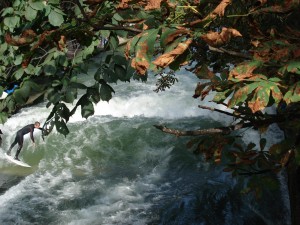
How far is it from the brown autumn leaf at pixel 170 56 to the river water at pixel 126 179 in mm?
4020

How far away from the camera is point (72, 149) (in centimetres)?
1032

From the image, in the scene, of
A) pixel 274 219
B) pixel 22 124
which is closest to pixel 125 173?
pixel 274 219

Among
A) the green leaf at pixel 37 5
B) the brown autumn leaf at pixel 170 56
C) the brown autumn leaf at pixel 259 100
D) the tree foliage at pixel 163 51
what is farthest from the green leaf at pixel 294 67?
the green leaf at pixel 37 5

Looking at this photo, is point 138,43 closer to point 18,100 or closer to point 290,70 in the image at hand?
point 290,70

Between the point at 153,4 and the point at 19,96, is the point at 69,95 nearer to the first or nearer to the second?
the point at 19,96

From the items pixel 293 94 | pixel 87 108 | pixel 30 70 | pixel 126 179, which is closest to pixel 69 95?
pixel 87 108

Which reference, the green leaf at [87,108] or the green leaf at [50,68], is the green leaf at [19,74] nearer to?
the green leaf at [50,68]

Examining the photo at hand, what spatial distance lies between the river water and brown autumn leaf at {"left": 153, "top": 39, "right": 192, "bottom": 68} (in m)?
4.02

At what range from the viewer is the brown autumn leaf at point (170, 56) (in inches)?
54.2

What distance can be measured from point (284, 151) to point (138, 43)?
3.43 ft

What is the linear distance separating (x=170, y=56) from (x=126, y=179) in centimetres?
775

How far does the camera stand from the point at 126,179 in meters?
8.93

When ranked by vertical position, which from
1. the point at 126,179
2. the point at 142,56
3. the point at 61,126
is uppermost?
the point at 142,56

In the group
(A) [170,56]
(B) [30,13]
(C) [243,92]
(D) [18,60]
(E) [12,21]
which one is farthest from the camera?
(D) [18,60]
